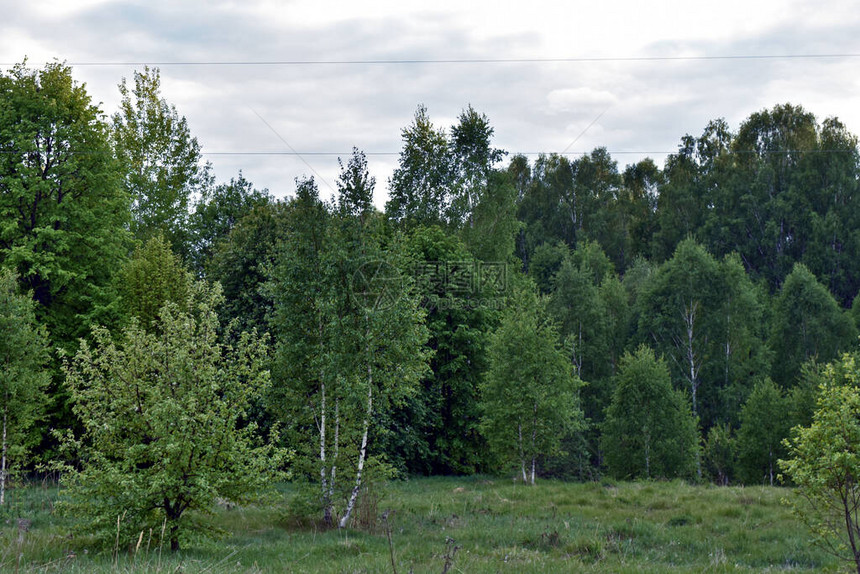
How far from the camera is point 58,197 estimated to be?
29.5 metres

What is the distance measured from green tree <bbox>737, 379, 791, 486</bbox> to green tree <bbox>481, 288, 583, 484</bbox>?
1576 cm

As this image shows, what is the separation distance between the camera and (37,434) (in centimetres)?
2559

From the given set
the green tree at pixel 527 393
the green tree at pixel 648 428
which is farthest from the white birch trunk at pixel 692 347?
the green tree at pixel 527 393

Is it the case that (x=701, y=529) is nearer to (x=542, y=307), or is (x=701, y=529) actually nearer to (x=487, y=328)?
(x=542, y=307)

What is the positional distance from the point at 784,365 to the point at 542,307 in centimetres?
2918

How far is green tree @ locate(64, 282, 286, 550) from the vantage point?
12383mm

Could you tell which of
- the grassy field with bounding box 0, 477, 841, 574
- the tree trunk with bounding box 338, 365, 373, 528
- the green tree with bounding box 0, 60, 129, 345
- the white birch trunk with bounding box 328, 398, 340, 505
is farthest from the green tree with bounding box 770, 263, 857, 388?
the green tree with bounding box 0, 60, 129, 345

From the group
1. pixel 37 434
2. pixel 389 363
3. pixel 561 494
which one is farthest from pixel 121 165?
pixel 561 494

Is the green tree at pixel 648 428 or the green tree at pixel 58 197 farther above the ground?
the green tree at pixel 58 197

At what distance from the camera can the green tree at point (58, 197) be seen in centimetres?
2791

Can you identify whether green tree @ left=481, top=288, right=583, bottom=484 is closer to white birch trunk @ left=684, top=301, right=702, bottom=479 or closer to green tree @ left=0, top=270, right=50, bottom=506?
green tree @ left=0, top=270, right=50, bottom=506

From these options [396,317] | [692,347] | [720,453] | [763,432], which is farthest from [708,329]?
[396,317]

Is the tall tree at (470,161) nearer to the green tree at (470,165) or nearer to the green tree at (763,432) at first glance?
the green tree at (470,165)

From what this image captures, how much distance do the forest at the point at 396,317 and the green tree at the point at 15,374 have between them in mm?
85
